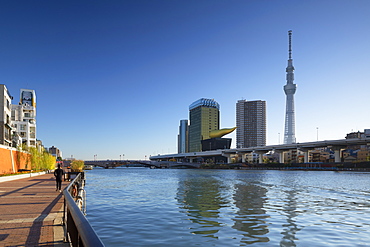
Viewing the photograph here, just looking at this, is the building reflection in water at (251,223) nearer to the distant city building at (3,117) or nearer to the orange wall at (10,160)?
the orange wall at (10,160)

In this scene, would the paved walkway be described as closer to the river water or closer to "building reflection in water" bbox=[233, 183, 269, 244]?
the river water

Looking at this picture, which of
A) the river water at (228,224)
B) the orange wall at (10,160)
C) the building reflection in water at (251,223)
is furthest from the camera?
the orange wall at (10,160)

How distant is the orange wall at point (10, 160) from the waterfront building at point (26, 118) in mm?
36368

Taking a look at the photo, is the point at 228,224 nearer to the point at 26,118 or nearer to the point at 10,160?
the point at 10,160

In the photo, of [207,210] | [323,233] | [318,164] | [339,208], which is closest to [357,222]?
[323,233]

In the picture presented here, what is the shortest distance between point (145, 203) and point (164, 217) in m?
5.99

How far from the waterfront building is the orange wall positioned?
119ft

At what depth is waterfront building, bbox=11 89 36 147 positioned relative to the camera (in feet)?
308

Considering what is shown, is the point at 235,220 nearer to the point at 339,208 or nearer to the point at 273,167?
the point at 339,208

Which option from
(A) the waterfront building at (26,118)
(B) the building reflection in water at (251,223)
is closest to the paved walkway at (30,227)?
(B) the building reflection in water at (251,223)

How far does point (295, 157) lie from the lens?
193m

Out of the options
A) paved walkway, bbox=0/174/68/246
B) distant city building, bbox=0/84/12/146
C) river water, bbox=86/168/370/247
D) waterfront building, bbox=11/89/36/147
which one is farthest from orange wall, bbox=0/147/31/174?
waterfront building, bbox=11/89/36/147

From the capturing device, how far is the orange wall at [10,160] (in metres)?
41.5

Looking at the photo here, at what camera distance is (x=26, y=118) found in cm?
10225
